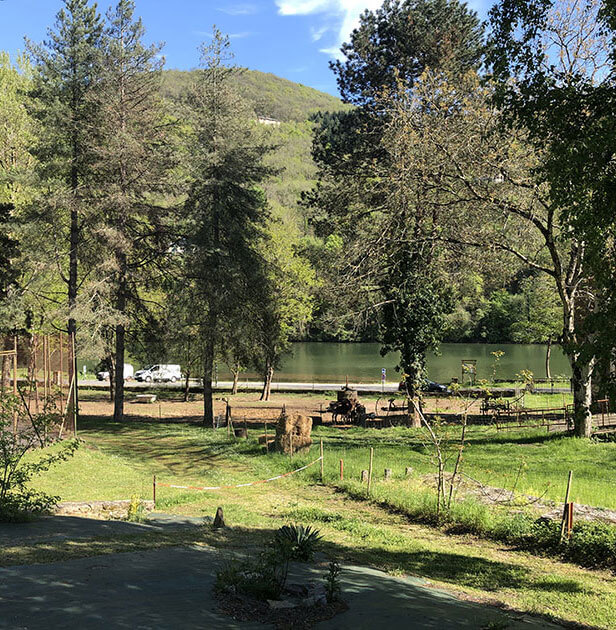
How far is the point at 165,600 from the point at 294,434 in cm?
1419

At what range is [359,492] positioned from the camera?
15859mm

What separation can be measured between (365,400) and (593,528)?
1132 inches

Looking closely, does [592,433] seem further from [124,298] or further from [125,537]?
[124,298]

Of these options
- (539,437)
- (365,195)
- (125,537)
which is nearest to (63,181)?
(365,195)

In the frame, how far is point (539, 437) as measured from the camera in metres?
23.0

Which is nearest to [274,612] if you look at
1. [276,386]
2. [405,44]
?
[405,44]

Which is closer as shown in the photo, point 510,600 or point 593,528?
point 510,600

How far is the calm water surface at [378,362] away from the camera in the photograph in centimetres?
5794

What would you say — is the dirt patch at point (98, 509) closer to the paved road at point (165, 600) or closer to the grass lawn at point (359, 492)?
the grass lawn at point (359, 492)

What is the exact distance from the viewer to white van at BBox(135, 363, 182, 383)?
51.8 metres

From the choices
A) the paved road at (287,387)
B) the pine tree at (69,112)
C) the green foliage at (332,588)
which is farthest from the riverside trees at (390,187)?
the green foliage at (332,588)

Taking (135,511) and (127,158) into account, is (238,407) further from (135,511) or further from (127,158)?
(135,511)

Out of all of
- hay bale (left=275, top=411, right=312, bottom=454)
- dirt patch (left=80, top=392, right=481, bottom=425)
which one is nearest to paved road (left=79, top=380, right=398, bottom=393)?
dirt patch (left=80, top=392, right=481, bottom=425)

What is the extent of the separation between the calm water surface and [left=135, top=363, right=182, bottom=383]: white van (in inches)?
186
